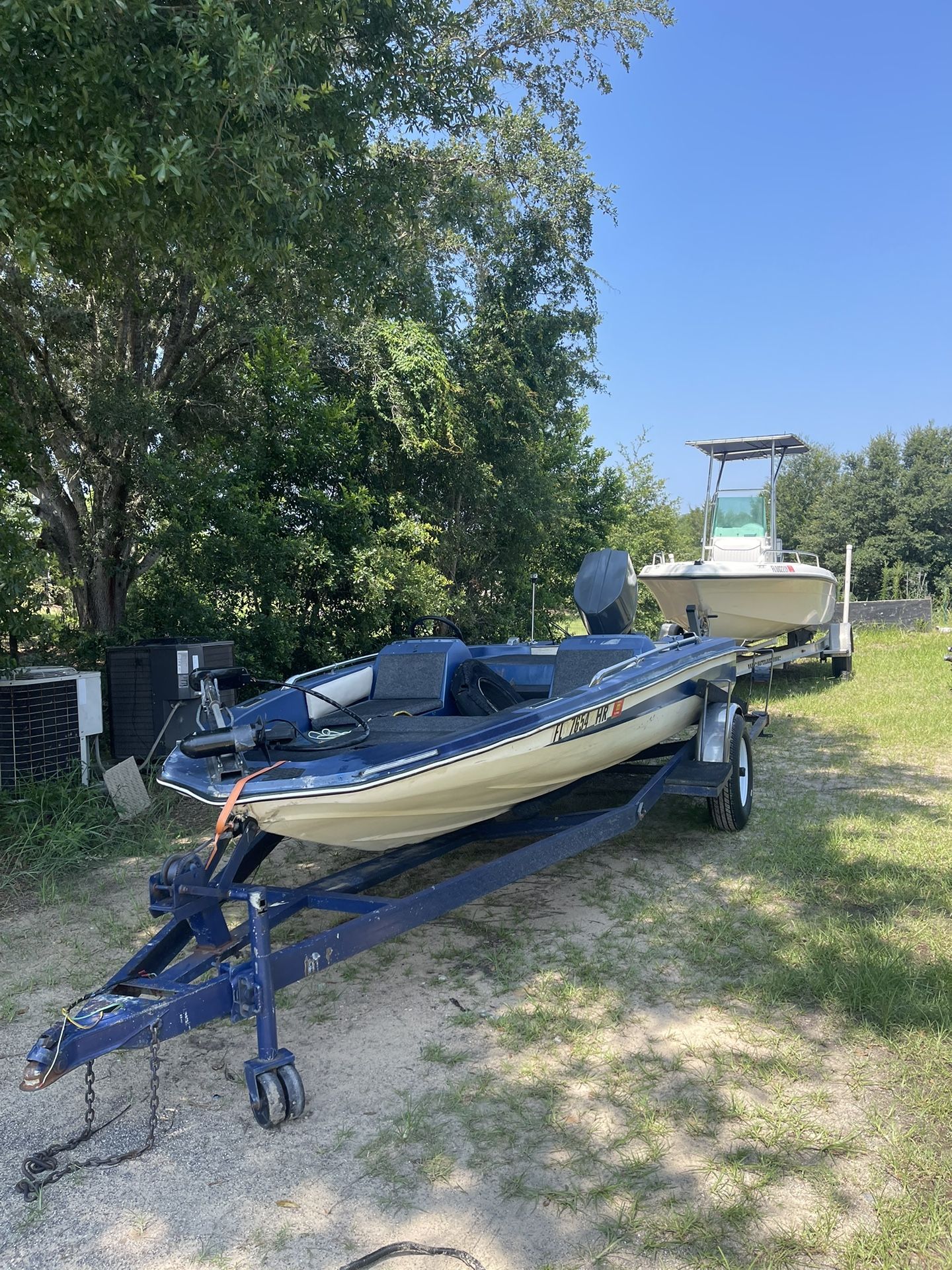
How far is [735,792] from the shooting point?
Result: 5141 mm

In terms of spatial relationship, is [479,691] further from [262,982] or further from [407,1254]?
[407,1254]

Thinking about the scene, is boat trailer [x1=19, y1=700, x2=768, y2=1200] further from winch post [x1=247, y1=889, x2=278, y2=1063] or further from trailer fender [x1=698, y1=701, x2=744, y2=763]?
trailer fender [x1=698, y1=701, x2=744, y2=763]

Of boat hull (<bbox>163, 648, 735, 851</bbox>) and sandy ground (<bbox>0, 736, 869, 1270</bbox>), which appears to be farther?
boat hull (<bbox>163, 648, 735, 851</bbox>)

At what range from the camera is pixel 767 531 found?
11.4m

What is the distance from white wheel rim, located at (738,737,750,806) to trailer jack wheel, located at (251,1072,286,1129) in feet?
11.1

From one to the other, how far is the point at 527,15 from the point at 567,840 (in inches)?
410

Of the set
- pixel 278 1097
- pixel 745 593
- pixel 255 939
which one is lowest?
pixel 278 1097

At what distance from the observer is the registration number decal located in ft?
11.5

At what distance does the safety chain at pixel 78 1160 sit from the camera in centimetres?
228

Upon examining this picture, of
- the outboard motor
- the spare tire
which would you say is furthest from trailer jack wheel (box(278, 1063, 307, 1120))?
the outboard motor

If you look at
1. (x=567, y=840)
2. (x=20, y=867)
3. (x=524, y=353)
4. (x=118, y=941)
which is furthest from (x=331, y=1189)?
(x=524, y=353)

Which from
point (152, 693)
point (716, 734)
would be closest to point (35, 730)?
point (152, 693)

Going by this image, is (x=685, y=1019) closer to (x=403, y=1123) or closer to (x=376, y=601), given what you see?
(x=403, y=1123)

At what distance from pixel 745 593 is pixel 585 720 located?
6857 millimetres
